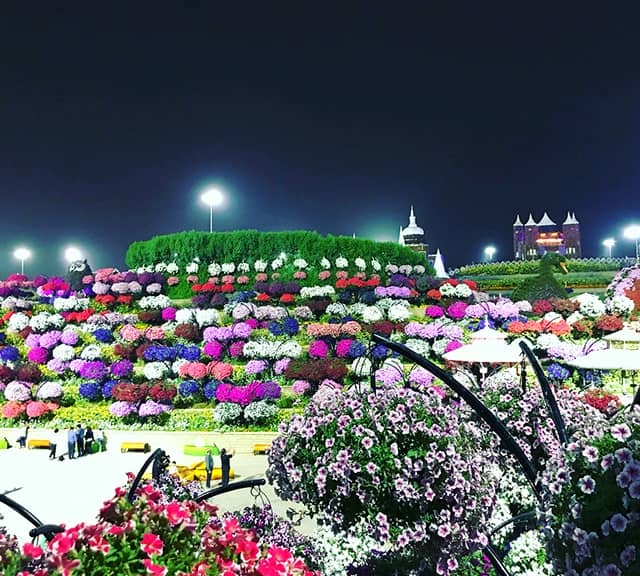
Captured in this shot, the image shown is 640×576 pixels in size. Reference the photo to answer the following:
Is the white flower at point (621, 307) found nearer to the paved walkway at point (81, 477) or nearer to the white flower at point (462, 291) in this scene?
the white flower at point (462, 291)

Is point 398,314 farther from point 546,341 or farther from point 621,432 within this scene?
point 621,432

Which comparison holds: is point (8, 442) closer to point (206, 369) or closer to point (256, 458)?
point (206, 369)

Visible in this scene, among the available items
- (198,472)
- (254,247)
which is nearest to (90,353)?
(198,472)

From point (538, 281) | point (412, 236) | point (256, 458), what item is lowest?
point (256, 458)

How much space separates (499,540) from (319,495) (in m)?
3.10

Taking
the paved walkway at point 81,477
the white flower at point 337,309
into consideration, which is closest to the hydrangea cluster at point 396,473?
the paved walkway at point 81,477

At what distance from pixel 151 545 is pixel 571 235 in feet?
304

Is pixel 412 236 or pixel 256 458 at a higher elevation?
pixel 412 236

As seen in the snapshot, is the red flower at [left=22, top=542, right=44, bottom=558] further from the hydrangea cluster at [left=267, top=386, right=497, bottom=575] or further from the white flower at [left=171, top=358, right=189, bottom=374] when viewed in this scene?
the white flower at [left=171, top=358, right=189, bottom=374]

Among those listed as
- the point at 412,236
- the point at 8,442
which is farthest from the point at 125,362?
the point at 412,236

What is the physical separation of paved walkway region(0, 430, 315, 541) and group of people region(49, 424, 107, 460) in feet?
0.73

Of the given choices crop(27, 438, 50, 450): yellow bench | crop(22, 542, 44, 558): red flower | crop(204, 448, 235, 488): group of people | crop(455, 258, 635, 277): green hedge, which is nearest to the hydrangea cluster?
crop(22, 542, 44, 558): red flower

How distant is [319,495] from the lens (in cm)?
480

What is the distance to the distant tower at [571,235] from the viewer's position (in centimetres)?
8750
